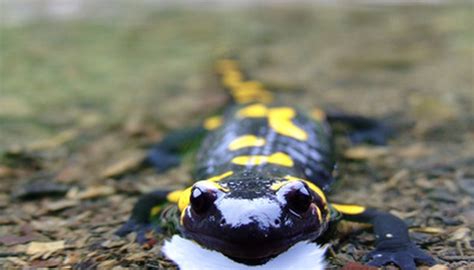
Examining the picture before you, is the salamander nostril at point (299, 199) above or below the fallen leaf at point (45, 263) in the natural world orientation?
above

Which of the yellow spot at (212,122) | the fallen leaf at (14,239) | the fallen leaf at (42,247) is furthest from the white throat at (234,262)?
the yellow spot at (212,122)

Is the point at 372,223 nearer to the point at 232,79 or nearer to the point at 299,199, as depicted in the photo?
the point at 299,199

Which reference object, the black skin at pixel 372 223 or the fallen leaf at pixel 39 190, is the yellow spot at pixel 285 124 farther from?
the fallen leaf at pixel 39 190

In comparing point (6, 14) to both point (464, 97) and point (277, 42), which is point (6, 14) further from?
point (464, 97)

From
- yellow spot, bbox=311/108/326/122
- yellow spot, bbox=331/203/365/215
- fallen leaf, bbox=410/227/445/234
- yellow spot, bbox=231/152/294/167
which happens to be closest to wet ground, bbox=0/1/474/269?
fallen leaf, bbox=410/227/445/234

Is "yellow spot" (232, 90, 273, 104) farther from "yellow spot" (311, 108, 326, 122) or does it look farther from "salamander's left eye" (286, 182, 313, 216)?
"salamander's left eye" (286, 182, 313, 216)

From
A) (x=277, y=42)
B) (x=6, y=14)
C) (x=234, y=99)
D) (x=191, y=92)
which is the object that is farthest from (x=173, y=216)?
(x=6, y=14)

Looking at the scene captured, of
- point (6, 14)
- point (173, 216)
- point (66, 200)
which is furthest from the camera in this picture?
point (6, 14)
